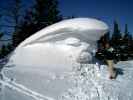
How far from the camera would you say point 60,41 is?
10828 millimetres

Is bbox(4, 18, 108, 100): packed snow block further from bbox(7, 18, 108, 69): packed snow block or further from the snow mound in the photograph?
the snow mound

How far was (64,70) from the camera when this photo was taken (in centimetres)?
913

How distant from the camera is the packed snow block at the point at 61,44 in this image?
10.0 m

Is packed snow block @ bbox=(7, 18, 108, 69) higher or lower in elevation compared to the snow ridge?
higher

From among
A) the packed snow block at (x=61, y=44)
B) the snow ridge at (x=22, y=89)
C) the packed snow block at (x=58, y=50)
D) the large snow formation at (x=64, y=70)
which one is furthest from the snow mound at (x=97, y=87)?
the packed snow block at (x=61, y=44)

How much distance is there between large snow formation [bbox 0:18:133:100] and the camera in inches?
252

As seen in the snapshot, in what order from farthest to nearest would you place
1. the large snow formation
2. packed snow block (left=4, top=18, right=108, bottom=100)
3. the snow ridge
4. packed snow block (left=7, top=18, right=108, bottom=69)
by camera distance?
packed snow block (left=7, top=18, right=108, bottom=69)
packed snow block (left=4, top=18, right=108, bottom=100)
the large snow formation
the snow ridge

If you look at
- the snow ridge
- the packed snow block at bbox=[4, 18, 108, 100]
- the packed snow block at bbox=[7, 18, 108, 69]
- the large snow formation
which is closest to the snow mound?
the large snow formation

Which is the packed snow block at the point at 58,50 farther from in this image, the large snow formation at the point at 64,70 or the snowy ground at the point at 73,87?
the snowy ground at the point at 73,87

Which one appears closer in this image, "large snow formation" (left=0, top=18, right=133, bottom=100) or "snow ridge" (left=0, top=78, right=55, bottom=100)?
"snow ridge" (left=0, top=78, right=55, bottom=100)

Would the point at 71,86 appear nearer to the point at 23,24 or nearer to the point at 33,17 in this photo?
the point at 23,24

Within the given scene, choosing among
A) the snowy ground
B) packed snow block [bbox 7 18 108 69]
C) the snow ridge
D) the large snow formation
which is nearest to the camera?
the snow ridge

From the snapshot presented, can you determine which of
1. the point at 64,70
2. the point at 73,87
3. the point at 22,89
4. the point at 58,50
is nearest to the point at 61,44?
the point at 58,50

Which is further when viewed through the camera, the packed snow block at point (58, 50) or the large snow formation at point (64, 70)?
the packed snow block at point (58, 50)
